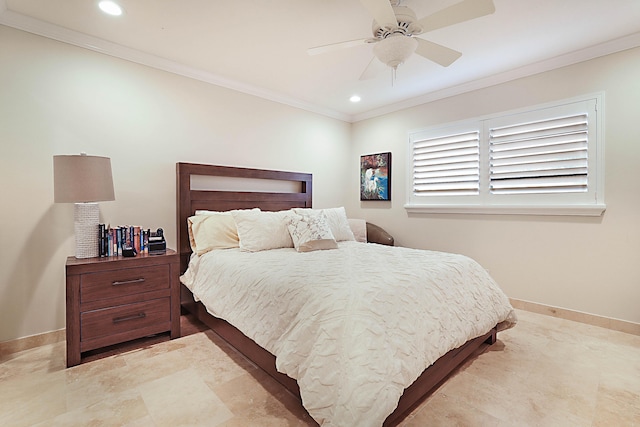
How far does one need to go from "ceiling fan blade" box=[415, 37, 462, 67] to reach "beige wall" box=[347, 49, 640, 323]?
5.13 ft

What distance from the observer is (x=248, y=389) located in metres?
1.86

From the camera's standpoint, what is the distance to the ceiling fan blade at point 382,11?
1682mm

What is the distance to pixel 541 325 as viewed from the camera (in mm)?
2854

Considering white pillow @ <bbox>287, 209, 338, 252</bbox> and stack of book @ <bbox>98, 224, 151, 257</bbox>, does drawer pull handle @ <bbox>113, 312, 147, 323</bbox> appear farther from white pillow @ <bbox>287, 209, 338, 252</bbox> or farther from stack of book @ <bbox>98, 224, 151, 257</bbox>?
white pillow @ <bbox>287, 209, 338, 252</bbox>

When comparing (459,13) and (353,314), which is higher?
(459,13)

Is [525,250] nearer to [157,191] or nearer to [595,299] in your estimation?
[595,299]

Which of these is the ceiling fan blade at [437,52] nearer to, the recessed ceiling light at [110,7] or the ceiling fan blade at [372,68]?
the ceiling fan blade at [372,68]

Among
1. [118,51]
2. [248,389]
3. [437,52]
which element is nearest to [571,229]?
[437,52]

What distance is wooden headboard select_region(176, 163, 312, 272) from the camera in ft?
10.2

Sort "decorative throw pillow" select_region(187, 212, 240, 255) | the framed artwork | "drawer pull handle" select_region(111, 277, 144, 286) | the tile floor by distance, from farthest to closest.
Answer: the framed artwork, "decorative throw pillow" select_region(187, 212, 240, 255), "drawer pull handle" select_region(111, 277, 144, 286), the tile floor

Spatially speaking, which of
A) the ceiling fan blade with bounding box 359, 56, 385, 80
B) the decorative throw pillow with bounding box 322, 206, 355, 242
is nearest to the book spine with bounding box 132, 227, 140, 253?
the decorative throw pillow with bounding box 322, 206, 355, 242

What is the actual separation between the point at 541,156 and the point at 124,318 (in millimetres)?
4045

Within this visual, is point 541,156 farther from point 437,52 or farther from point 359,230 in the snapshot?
point 359,230

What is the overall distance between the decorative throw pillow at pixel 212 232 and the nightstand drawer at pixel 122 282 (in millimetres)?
394
